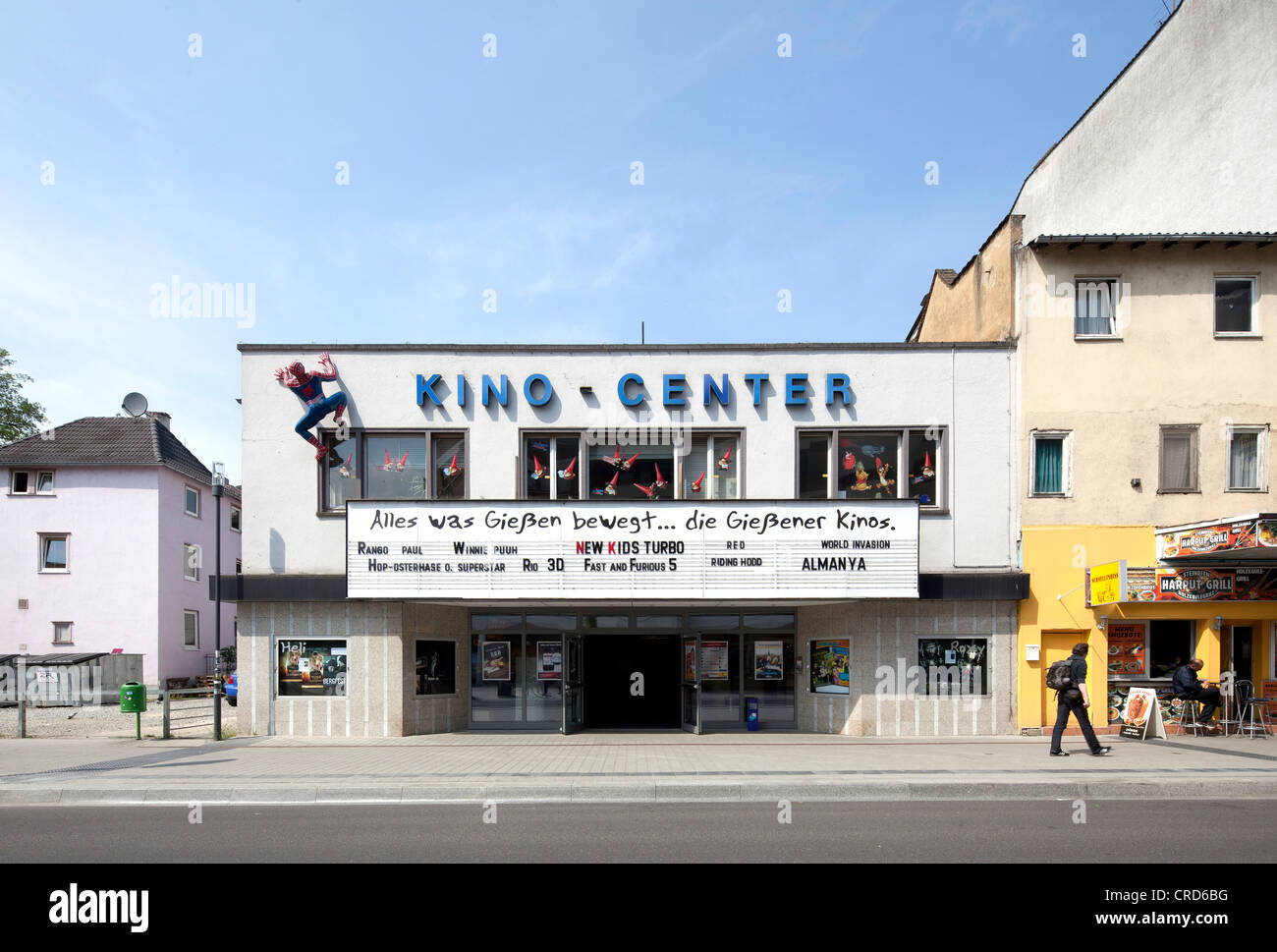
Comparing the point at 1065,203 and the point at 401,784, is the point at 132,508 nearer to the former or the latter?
the point at 401,784

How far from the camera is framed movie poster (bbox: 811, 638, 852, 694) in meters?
16.1

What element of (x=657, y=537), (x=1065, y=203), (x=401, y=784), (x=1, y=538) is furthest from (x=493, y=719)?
(x=1, y=538)

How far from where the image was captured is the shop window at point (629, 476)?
16.2 meters

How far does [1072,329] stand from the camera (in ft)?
52.5

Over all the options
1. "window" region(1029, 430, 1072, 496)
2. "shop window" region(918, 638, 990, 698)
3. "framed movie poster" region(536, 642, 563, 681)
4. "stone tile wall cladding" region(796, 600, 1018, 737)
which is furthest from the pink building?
"window" region(1029, 430, 1072, 496)

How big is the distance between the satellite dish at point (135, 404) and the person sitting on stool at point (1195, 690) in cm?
3514

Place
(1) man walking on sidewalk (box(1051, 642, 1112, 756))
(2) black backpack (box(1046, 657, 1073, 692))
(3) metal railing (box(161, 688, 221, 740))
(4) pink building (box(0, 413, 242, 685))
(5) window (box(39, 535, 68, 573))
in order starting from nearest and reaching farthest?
(1) man walking on sidewalk (box(1051, 642, 1112, 756))
(2) black backpack (box(1046, 657, 1073, 692))
(3) metal railing (box(161, 688, 221, 740))
(4) pink building (box(0, 413, 242, 685))
(5) window (box(39, 535, 68, 573))

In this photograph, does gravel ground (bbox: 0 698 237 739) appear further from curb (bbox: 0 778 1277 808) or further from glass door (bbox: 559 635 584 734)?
glass door (bbox: 559 635 584 734)

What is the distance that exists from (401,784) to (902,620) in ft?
30.3

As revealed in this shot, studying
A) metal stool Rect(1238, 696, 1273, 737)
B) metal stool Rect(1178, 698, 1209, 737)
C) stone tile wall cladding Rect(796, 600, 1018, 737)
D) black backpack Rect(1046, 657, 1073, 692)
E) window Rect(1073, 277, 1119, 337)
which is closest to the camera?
black backpack Rect(1046, 657, 1073, 692)

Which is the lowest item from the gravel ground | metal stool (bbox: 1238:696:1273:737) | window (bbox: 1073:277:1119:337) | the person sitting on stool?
the gravel ground

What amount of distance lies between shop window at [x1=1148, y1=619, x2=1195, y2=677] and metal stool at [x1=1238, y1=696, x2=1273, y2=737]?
1.21 metres

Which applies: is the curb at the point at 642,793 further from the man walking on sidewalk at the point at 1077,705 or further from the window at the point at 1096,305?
the window at the point at 1096,305

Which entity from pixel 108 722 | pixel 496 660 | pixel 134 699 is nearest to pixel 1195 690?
pixel 496 660
